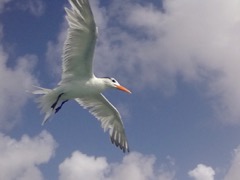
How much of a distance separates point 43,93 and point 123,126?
6012mm

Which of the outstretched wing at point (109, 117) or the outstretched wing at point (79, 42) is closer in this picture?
the outstretched wing at point (79, 42)

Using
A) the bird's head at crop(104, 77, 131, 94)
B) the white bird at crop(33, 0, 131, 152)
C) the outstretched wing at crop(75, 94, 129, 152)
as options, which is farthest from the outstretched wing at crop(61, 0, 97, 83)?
the outstretched wing at crop(75, 94, 129, 152)

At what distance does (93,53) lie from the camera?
85.7 feet

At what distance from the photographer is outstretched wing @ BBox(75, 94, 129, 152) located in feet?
102

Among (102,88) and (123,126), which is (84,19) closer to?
(102,88)

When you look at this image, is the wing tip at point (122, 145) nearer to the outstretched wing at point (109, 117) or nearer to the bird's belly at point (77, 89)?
the outstretched wing at point (109, 117)

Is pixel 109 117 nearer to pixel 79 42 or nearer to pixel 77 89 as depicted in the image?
pixel 77 89

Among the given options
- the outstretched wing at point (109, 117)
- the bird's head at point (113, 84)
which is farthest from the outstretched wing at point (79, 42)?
the outstretched wing at point (109, 117)

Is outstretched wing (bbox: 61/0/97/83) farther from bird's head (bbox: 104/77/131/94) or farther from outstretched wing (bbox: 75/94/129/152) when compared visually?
outstretched wing (bbox: 75/94/129/152)

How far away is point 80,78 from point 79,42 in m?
2.30

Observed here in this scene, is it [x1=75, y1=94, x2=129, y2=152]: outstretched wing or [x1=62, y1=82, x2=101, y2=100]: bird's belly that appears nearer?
[x1=62, y1=82, x2=101, y2=100]: bird's belly

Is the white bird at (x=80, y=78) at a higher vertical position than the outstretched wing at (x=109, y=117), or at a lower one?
lower

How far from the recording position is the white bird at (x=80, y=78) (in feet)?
81.1

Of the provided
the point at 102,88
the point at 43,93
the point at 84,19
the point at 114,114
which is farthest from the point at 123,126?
the point at 84,19
